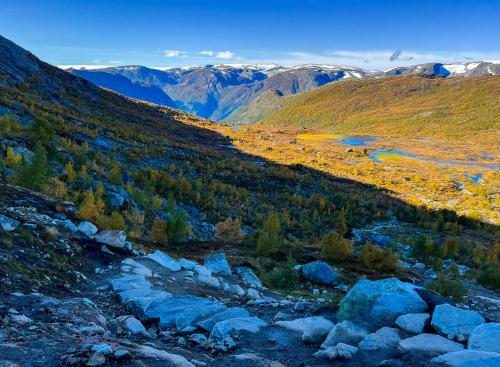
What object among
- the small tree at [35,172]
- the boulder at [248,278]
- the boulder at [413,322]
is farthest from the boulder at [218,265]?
the small tree at [35,172]

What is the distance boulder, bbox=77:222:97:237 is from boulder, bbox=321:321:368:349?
9640 mm

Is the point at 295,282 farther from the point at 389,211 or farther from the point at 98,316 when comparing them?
the point at 389,211

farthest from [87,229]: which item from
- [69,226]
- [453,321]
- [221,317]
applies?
[453,321]

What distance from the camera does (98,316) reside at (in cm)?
798

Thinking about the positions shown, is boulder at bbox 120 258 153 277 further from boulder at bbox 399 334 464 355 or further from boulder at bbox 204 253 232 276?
boulder at bbox 399 334 464 355

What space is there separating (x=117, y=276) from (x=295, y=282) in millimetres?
8343

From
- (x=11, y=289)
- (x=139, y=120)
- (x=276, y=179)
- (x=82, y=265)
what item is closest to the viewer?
(x=11, y=289)

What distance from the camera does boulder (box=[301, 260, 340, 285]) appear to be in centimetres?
1847

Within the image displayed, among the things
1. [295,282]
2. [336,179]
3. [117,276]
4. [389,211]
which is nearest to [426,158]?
[336,179]

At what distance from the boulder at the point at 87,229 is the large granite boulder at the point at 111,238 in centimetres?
22

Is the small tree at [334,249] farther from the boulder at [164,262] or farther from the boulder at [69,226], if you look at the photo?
the boulder at [69,226]

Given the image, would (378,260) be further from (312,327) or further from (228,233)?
(312,327)

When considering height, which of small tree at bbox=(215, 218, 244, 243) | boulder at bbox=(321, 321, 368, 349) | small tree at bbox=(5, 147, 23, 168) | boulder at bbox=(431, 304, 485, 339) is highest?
small tree at bbox=(5, 147, 23, 168)

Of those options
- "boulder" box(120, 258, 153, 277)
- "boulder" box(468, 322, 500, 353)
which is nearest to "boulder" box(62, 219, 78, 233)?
"boulder" box(120, 258, 153, 277)
